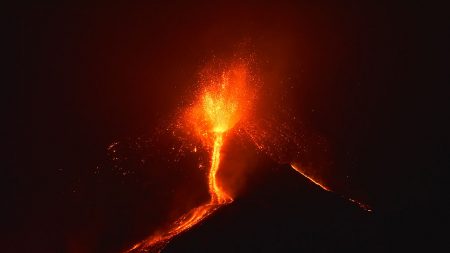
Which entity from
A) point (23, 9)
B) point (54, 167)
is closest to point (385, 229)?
point (54, 167)

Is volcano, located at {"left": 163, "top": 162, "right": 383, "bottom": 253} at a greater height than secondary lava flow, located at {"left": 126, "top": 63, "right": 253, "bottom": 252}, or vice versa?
secondary lava flow, located at {"left": 126, "top": 63, "right": 253, "bottom": 252}

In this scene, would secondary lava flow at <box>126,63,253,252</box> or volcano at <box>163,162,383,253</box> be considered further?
secondary lava flow at <box>126,63,253,252</box>

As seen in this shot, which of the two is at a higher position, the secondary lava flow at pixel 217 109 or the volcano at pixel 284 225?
the secondary lava flow at pixel 217 109

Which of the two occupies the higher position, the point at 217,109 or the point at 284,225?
the point at 217,109

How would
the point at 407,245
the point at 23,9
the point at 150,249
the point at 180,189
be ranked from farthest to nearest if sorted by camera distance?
the point at 180,189
the point at 23,9
the point at 150,249
the point at 407,245

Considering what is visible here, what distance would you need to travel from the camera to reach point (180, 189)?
23.1 ft

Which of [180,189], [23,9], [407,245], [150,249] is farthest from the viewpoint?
[180,189]

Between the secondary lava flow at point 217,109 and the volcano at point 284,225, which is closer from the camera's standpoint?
the volcano at point 284,225

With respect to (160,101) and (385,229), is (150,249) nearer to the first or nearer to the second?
(160,101)

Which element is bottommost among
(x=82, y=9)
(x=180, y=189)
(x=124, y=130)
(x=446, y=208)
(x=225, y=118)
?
(x=446, y=208)

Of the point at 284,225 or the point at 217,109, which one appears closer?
the point at 284,225

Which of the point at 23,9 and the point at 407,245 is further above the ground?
the point at 23,9

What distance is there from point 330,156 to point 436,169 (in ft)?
5.42

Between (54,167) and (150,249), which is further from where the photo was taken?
(54,167)
